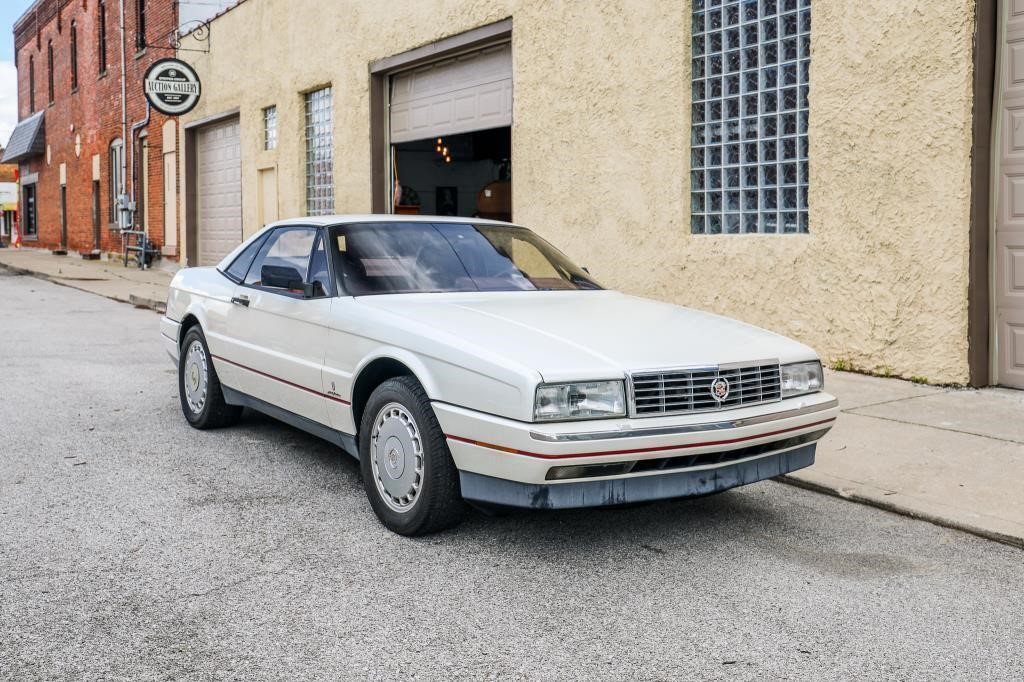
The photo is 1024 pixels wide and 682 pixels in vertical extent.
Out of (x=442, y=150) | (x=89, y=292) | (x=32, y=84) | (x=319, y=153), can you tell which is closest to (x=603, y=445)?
(x=319, y=153)

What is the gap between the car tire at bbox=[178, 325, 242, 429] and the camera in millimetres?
6652

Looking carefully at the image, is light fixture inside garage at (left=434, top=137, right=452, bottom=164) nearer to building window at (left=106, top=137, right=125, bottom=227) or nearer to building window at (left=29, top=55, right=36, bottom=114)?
building window at (left=106, top=137, right=125, bottom=227)

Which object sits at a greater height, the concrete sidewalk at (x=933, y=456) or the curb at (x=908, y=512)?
the concrete sidewalk at (x=933, y=456)

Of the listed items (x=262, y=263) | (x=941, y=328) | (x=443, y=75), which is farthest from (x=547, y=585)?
(x=443, y=75)

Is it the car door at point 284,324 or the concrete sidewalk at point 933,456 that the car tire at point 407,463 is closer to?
the car door at point 284,324

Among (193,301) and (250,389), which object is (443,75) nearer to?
(193,301)

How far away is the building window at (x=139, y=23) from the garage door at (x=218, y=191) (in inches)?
199

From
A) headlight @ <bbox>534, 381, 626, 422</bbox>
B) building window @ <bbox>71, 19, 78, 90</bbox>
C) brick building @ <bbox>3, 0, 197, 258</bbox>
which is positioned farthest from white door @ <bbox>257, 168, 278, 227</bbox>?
building window @ <bbox>71, 19, 78, 90</bbox>

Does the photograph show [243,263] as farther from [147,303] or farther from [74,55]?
[74,55]

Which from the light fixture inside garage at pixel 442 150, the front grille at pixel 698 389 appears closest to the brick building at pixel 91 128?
the light fixture inside garage at pixel 442 150

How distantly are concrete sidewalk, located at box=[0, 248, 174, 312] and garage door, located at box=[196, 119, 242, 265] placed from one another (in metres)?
1.22

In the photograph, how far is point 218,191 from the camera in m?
22.5

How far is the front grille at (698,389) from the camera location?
4.13m

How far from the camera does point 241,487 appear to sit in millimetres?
5418
